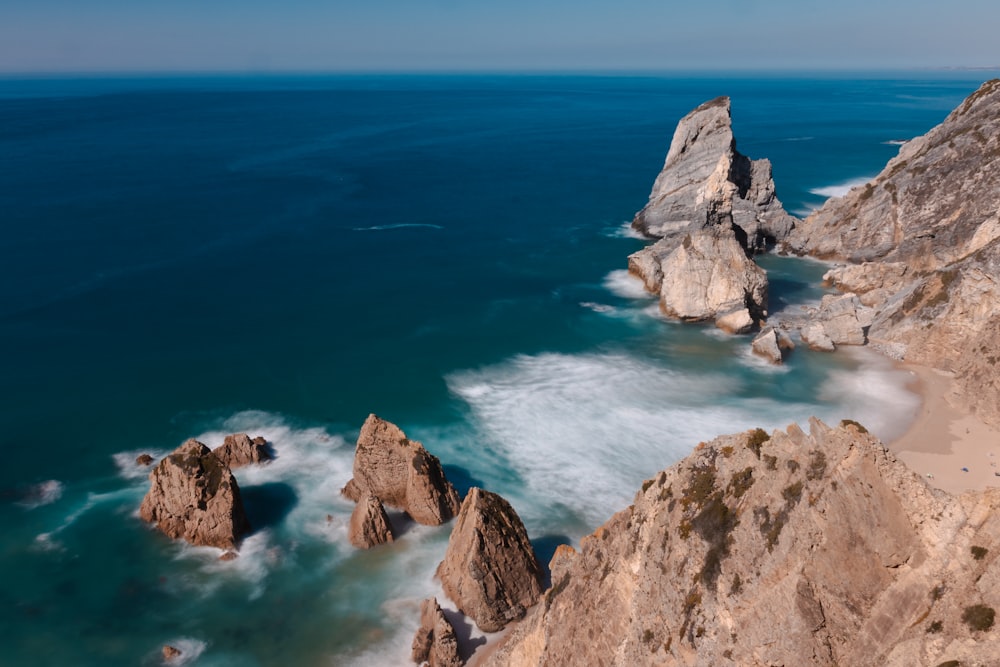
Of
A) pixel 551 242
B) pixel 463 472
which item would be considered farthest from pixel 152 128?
pixel 463 472

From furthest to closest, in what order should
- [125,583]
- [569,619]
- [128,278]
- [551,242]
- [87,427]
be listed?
[551,242] < [128,278] < [87,427] < [125,583] < [569,619]

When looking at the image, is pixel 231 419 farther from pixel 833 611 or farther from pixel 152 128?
pixel 152 128

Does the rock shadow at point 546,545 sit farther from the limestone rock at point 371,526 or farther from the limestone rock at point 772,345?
the limestone rock at point 772,345

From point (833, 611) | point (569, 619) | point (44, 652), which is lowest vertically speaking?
point (44, 652)

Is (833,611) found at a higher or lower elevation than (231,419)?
higher

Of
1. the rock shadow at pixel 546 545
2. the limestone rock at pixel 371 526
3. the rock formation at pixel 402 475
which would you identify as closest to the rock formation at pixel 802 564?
the rock shadow at pixel 546 545

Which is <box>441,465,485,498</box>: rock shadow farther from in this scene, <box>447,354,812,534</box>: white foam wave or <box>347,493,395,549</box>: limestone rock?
<box>347,493,395,549</box>: limestone rock

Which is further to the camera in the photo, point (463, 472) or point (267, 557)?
point (463, 472)
